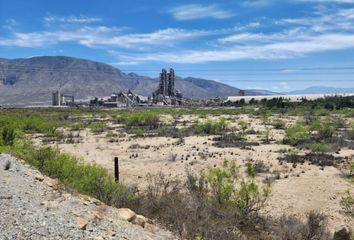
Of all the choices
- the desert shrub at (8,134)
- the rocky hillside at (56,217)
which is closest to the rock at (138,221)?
the rocky hillside at (56,217)

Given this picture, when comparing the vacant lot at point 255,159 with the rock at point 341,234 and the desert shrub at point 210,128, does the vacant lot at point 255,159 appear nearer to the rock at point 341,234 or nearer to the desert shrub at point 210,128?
the desert shrub at point 210,128

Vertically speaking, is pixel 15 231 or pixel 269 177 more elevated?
pixel 15 231

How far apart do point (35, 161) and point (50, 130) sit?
2946 cm

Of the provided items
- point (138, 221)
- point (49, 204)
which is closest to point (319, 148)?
point (138, 221)

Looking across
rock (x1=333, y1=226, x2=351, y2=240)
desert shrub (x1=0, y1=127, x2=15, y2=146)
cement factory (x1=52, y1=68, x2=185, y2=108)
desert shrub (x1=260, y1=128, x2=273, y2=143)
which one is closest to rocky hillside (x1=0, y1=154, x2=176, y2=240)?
rock (x1=333, y1=226, x2=351, y2=240)

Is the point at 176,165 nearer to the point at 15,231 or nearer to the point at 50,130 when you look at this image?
the point at 15,231

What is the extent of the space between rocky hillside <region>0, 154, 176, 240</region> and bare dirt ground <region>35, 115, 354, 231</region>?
254 inches

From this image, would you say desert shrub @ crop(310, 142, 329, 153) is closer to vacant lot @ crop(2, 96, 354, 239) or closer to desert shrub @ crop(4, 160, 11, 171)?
vacant lot @ crop(2, 96, 354, 239)

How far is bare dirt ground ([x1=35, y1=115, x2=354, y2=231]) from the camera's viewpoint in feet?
53.3

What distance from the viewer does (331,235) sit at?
12250 mm

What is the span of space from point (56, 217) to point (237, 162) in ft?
56.6

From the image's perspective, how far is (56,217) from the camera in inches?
317

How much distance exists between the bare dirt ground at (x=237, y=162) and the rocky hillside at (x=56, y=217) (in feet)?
21.2

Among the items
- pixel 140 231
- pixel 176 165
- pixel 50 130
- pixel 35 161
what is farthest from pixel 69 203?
pixel 50 130
